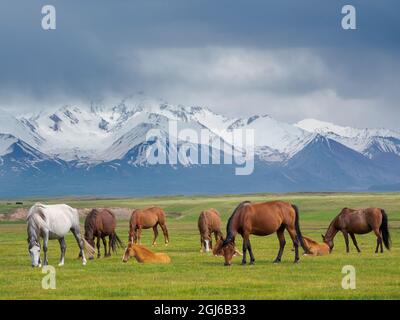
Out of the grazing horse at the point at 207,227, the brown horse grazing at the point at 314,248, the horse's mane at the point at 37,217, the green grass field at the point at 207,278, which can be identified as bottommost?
the green grass field at the point at 207,278

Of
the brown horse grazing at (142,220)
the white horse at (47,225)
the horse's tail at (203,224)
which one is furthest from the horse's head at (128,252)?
the brown horse grazing at (142,220)

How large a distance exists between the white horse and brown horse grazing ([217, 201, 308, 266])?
19.1ft

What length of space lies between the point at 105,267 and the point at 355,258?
10143mm

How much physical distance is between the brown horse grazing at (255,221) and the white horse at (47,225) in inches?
229

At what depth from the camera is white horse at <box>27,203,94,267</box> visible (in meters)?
32.6

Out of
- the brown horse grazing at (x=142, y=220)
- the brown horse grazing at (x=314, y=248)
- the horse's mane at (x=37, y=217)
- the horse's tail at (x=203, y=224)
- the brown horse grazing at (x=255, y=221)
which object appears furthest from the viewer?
the brown horse grazing at (x=142, y=220)

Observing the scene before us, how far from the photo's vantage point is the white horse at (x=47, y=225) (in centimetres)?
3262

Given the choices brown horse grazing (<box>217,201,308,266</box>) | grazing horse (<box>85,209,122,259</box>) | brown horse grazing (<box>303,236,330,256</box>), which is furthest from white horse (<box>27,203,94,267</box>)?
brown horse grazing (<box>303,236,330,256</box>)

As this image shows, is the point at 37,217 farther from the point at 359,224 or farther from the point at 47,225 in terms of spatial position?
the point at 359,224

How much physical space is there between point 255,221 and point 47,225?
7.72 metres

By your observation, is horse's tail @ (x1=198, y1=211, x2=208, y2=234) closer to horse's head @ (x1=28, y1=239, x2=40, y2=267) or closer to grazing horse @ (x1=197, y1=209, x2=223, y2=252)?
grazing horse @ (x1=197, y1=209, x2=223, y2=252)

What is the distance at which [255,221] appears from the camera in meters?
32.9

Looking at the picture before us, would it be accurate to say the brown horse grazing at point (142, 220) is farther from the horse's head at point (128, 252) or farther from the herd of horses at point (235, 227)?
A: the horse's head at point (128, 252)
